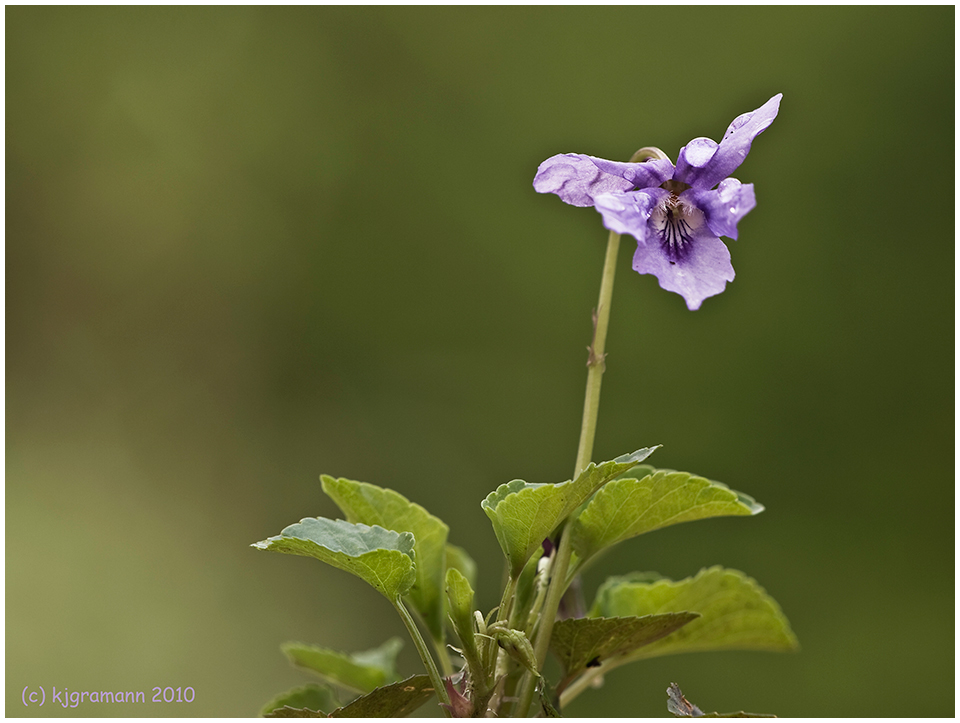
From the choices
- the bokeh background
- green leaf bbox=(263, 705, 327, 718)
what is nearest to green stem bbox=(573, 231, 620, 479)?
green leaf bbox=(263, 705, 327, 718)

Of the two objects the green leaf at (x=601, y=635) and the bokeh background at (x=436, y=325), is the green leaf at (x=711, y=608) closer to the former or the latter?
the green leaf at (x=601, y=635)

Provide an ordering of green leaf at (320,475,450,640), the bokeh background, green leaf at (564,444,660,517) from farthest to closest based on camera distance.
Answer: the bokeh background → green leaf at (320,475,450,640) → green leaf at (564,444,660,517)

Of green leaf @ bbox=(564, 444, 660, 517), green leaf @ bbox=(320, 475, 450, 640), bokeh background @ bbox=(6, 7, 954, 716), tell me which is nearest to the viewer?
green leaf @ bbox=(564, 444, 660, 517)

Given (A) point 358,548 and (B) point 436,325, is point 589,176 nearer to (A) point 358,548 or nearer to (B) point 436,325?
(A) point 358,548

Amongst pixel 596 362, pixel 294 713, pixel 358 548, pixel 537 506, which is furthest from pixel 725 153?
pixel 294 713

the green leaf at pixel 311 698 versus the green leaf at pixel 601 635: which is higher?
the green leaf at pixel 601 635

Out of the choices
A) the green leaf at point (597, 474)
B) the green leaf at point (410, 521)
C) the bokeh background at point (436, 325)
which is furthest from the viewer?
the bokeh background at point (436, 325)

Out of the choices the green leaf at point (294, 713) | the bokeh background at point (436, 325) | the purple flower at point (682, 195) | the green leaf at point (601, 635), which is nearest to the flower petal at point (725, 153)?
the purple flower at point (682, 195)

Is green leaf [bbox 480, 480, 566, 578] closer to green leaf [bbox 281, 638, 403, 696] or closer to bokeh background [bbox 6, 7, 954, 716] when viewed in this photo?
green leaf [bbox 281, 638, 403, 696]
